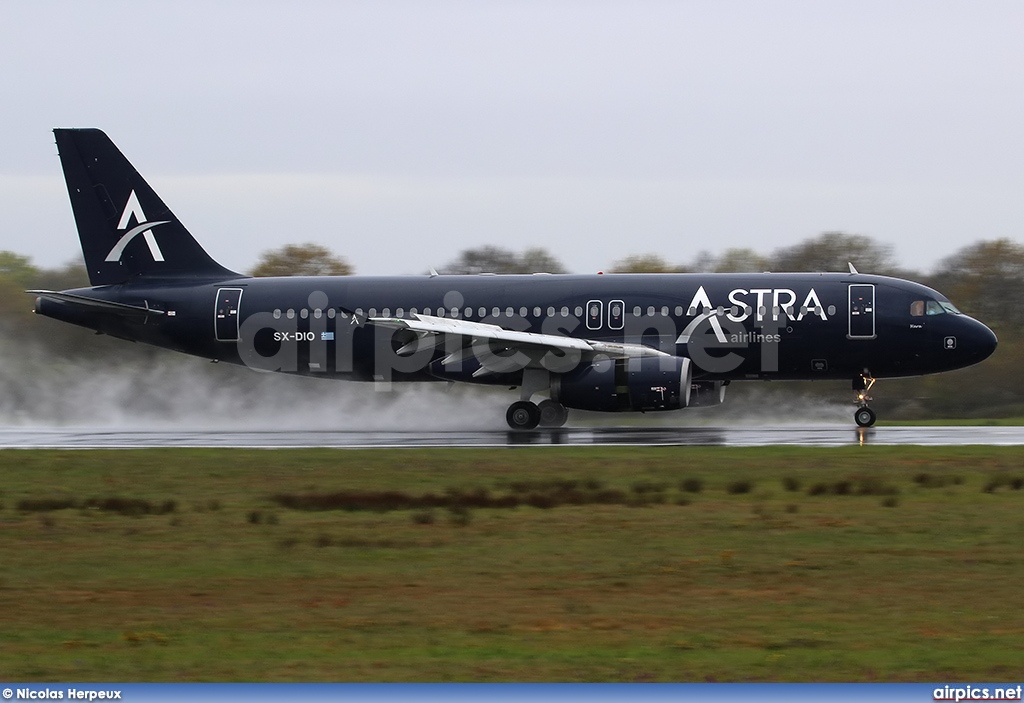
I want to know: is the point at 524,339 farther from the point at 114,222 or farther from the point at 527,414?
the point at 114,222

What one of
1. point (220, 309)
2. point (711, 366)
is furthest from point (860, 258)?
point (220, 309)

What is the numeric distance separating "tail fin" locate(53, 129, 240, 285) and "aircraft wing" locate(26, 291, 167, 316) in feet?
3.47

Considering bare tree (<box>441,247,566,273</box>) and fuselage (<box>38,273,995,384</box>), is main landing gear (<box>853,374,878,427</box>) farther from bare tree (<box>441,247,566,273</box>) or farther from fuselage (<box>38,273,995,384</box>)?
bare tree (<box>441,247,566,273</box>)

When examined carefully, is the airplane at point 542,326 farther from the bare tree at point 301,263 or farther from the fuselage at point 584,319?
the bare tree at point 301,263

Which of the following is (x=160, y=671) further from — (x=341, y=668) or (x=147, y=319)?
(x=147, y=319)

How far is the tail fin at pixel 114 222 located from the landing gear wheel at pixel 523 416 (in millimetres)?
9322

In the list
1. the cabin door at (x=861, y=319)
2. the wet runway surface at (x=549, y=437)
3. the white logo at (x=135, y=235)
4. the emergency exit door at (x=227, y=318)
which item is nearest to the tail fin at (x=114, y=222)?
the white logo at (x=135, y=235)

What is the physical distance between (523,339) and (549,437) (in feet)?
7.63

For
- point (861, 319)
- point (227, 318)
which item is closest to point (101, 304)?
point (227, 318)

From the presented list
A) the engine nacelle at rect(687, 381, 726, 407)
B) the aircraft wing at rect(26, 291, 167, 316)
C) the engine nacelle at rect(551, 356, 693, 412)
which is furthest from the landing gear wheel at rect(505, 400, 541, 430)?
the aircraft wing at rect(26, 291, 167, 316)

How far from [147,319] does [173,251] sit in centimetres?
195

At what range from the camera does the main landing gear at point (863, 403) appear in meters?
28.2

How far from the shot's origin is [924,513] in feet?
51.4

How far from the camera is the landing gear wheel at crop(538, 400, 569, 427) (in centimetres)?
2867
